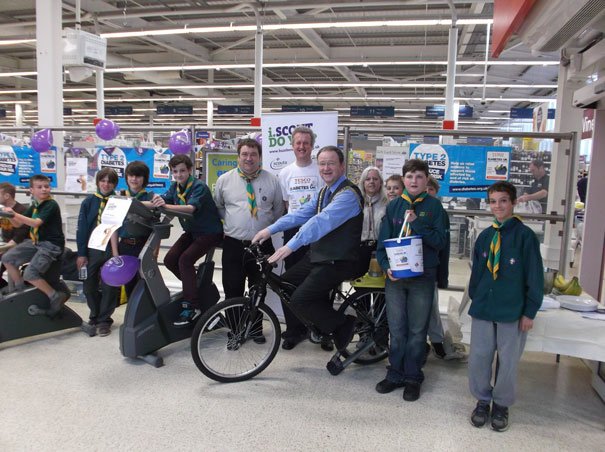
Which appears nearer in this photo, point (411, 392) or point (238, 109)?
point (411, 392)

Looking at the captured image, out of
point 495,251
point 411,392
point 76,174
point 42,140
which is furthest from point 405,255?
point 42,140

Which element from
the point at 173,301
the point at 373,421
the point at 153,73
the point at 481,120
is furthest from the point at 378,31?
the point at 481,120

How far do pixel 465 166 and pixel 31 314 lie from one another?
3882 mm

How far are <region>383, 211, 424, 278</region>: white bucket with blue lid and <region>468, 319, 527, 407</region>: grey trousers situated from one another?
1.62 feet

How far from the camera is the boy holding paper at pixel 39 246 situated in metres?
3.81

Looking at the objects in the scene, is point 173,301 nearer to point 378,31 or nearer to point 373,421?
point 373,421

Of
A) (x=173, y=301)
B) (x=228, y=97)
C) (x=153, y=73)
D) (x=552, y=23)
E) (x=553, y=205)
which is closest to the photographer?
(x=552, y=23)

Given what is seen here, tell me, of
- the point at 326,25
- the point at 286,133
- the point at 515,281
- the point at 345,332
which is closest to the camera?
the point at 515,281

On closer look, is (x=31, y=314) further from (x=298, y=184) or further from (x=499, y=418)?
(x=499, y=418)

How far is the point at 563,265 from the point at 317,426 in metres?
2.57

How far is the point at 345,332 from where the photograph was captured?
10.9ft

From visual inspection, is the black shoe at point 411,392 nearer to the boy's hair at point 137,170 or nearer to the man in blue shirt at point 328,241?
the man in blue shirt at point 328,241

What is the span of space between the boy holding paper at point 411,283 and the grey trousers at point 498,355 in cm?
37

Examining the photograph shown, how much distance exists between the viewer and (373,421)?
9.26 feet
